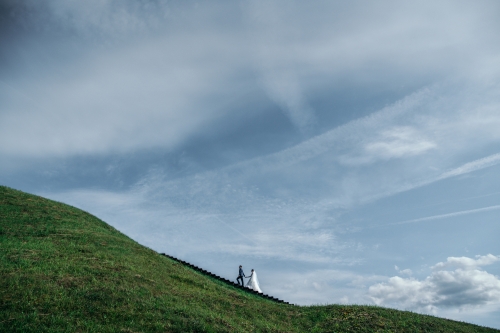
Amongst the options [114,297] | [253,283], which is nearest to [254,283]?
[253,283]

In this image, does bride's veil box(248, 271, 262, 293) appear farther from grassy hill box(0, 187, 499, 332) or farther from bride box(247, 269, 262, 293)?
grassy hill box(0, 187, 499, 332)

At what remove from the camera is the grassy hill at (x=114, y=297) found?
13.6 m

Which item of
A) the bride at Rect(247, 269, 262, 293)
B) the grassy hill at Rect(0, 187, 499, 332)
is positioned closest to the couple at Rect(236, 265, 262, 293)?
the bride at Rect(247, 269, 262, 293)

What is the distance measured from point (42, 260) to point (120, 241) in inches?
319

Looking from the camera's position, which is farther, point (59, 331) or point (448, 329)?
point (448, 329)

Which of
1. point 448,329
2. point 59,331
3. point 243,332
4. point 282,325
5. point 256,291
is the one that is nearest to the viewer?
point 59,331

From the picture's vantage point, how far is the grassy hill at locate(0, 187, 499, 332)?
13594mm

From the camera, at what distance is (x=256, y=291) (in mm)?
29344

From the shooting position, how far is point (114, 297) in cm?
1566

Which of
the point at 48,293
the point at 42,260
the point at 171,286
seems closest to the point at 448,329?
the point at 171,286

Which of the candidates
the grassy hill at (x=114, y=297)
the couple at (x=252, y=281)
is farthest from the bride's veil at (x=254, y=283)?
the grassy hill at (x=114, y=297)

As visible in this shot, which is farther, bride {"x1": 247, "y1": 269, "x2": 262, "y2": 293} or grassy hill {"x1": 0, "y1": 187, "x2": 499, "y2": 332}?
bride {"x1": 247, "y1": 269, "x2": 262, "y2": 293}

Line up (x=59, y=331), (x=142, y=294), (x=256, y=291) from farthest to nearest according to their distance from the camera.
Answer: (x=256, y=291), (x=142, y=294), (x=59, y=331)

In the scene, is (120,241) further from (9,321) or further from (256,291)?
(9,321)
